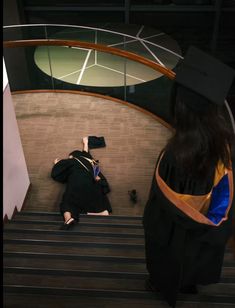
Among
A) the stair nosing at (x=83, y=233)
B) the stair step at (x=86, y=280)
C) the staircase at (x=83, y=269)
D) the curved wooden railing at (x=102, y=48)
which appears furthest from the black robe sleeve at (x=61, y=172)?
the curved wooden railing at (x=102, y=48)

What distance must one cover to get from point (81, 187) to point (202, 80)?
2962mm

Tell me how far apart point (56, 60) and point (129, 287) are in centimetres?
804

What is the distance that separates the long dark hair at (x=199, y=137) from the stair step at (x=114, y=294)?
1.14 meters

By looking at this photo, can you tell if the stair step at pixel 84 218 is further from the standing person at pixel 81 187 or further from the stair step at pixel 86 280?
the stair step at pixel 86 280

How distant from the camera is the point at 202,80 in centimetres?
198

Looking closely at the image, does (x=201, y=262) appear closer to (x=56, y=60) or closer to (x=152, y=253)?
(x=152, y=253)

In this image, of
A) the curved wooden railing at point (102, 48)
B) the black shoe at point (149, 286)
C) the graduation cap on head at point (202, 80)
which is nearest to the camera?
the graduation cap on head at point (202, 80)

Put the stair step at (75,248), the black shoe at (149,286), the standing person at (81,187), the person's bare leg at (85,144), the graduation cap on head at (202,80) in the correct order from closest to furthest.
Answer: the graduation cap on head at (202,80), the black shoe at (149,286), the stair step at (75,248), the standing person at (81,187), the person's bare leg at (85,144)

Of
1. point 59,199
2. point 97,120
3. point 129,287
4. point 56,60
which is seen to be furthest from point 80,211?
point 56,60

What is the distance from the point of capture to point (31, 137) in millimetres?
6207

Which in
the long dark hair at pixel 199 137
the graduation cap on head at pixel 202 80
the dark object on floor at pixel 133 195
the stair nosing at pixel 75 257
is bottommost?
the dark object on floor at pixel 133 195

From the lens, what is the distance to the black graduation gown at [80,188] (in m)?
4.52

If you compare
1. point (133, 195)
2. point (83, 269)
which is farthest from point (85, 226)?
point (133, 195)

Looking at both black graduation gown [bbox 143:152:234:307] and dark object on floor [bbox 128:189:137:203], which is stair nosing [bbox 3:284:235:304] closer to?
black graduation gown [bbox 143:152:234:307]
